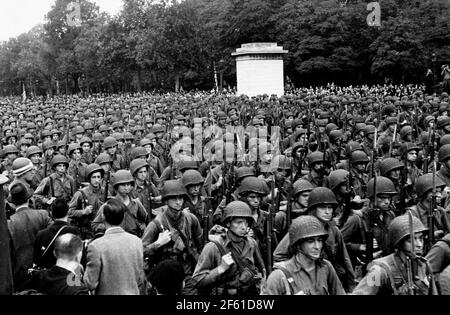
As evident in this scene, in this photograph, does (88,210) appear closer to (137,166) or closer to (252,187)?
(137,166)

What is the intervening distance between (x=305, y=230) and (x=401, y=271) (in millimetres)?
861

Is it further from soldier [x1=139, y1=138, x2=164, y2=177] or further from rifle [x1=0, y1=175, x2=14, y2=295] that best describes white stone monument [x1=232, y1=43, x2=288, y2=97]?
rifle [x1=0, y1=175, x2=14, y2=295]

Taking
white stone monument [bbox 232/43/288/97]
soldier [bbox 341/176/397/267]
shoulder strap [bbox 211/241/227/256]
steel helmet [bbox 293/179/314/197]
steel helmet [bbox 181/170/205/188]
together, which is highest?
white stone monument [bbox 232/43/288/97]

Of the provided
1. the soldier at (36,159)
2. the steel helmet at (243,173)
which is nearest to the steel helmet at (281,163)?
the steel helmet at (243,173)

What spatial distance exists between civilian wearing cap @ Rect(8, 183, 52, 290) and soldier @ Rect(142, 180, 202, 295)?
118 cm

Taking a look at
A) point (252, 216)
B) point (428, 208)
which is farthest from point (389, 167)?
point (252, 216)

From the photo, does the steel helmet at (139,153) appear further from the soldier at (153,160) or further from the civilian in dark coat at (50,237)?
the civilian in dark coat at (50,237)

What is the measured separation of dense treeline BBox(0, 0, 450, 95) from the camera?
139 feet

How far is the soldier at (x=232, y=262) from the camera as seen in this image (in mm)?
5105

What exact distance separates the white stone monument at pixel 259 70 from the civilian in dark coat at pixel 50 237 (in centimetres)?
2577

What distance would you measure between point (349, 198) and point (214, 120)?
1232cm

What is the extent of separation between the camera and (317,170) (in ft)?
28.5

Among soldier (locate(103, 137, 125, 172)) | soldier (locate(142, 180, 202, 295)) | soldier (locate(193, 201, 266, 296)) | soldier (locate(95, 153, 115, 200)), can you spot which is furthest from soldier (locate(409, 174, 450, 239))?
soldier (locate(103, 137, 125, 172))

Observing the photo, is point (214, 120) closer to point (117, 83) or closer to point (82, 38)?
point (82, 38)
